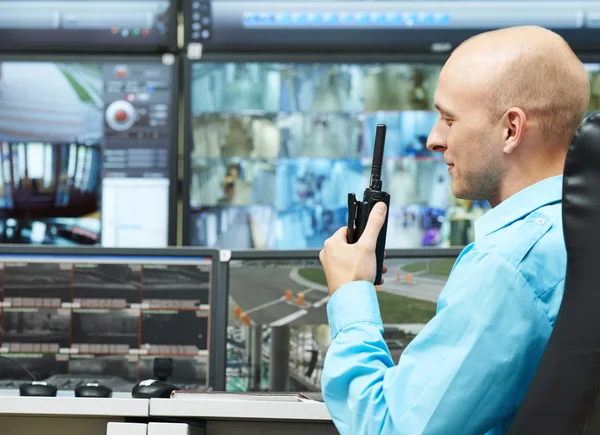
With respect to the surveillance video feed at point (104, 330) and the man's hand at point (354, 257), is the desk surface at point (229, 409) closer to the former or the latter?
the man's hand at point (354, 257)

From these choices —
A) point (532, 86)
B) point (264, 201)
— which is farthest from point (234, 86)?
point (532, 86)

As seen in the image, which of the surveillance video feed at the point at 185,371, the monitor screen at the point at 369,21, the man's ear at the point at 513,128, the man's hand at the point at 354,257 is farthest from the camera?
the monitor screen at the point at 369,21

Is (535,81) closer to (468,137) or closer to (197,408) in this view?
(468,137)

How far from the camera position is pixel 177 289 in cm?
205

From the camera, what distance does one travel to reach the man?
100cm

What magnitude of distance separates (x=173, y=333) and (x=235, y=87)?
161 cm

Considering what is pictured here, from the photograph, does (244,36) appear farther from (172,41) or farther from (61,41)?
(61,41)

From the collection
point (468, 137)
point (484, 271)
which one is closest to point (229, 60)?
point (468, 137)

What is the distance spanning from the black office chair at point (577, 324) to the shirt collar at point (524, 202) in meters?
0.15

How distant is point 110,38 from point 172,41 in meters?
0.23

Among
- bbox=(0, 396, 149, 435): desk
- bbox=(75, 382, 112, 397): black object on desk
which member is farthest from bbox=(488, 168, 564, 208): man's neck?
bbox=(75, 382, 112, 397): black object on desk

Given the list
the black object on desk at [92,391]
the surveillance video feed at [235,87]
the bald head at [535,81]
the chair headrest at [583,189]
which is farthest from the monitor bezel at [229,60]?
the chair headrest at [583,189]

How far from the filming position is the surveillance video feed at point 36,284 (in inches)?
81.3

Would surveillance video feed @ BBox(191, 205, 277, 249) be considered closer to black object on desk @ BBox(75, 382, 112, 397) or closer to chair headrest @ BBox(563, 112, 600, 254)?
black object on desk @ BBox(75, 382, 112, 397)
